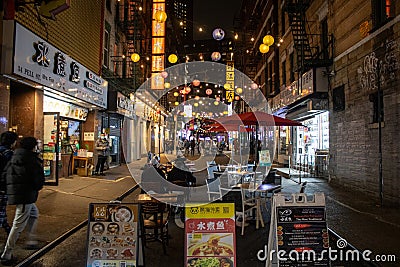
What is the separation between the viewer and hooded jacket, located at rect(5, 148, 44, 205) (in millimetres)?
5301

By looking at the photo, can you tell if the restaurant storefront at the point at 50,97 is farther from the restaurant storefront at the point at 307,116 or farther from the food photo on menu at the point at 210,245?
the restaurant storefront at the point at 307,116

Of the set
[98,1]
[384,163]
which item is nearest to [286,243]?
[384,163]

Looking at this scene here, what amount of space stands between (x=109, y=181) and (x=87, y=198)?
4012mm

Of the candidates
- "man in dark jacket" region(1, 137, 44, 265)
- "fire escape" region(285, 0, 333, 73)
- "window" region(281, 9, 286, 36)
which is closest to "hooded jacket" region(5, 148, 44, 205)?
"man in dark jacket" region(1, 137, 44, 265)

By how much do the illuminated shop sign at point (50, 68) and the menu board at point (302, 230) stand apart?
818 centimetres

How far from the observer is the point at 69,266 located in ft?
17.1

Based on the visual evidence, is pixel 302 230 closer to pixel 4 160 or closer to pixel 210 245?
pixel 210 245

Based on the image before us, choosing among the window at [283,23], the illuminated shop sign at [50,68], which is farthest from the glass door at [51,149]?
the window at [283,23]

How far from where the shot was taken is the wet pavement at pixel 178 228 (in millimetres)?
5590

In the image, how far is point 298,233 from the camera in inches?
165

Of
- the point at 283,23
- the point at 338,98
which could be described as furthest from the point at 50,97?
the point at 283,23

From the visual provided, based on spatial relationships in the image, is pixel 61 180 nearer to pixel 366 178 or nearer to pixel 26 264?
pixel 26 264

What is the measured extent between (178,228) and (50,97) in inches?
345

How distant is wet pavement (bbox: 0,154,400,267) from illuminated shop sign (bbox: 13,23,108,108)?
368 cm
